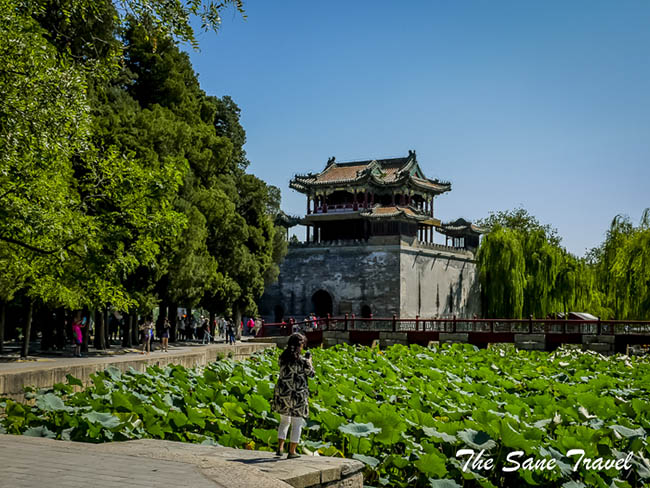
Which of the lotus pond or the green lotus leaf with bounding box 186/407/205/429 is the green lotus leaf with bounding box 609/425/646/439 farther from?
the green lotus leaf with bounding box 186/407/205/429

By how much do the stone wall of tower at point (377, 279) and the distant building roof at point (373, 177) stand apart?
3792 millimetres

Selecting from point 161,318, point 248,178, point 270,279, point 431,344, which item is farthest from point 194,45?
point 270,279

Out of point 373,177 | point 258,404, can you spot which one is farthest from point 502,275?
point 258,404

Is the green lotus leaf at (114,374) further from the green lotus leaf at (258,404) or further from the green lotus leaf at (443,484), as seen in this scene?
the green lotus leaf at (443,484)

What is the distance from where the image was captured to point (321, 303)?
3947 cm

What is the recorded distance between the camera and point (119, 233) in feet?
33.1

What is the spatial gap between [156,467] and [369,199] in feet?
119

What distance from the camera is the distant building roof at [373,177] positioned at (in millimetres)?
39406

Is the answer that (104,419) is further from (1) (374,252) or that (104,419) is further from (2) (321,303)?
(2) (321,303)

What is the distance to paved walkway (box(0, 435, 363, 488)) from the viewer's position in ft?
12.7

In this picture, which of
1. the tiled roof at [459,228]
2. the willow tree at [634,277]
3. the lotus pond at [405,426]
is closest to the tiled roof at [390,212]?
the tiled roof at [459,228]

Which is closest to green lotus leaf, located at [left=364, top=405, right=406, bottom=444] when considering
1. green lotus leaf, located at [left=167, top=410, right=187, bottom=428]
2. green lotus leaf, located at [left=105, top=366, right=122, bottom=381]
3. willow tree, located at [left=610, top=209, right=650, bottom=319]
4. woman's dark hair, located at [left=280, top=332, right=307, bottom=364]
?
woman's dark hair, located at [left=280, top=332, right=307, bottom=364]

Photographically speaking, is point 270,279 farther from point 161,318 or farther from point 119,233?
point 119,233

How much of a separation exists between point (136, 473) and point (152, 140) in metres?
15.1
